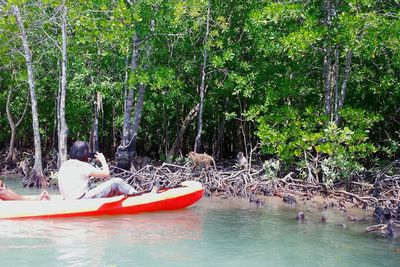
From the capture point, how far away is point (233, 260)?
559cm

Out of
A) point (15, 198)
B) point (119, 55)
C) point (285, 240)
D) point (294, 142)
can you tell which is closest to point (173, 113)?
point (119, 55)

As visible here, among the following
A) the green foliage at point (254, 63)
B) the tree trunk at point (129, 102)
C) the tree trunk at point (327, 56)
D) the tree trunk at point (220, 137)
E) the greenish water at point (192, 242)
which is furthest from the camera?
the tree trunk at point (220, 137)

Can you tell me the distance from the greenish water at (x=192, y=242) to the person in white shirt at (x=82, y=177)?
40 centimetres

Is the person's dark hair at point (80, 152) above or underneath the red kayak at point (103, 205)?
above

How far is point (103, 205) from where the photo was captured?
25.1 feet

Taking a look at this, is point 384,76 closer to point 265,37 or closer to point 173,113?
point 265,37

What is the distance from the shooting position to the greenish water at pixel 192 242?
18.2ft

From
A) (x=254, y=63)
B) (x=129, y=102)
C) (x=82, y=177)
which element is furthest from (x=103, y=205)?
(x=254, y=63)

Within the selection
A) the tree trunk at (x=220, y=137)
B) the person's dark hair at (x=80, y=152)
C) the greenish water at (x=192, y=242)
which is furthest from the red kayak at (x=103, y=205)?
the tree trunk at (x=220, y=137)

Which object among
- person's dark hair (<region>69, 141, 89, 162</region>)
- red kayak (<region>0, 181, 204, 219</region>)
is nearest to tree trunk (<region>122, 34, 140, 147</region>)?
red kayak (<region>0, 181, 204, 219</region>)

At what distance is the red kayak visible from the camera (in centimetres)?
735

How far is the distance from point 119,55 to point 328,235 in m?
7.87

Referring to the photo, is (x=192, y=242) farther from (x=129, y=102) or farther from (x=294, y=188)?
(x=129, y=102)

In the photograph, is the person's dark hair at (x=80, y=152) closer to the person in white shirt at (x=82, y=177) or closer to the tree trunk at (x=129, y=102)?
the person in white shirt at (x=82, y=177)
